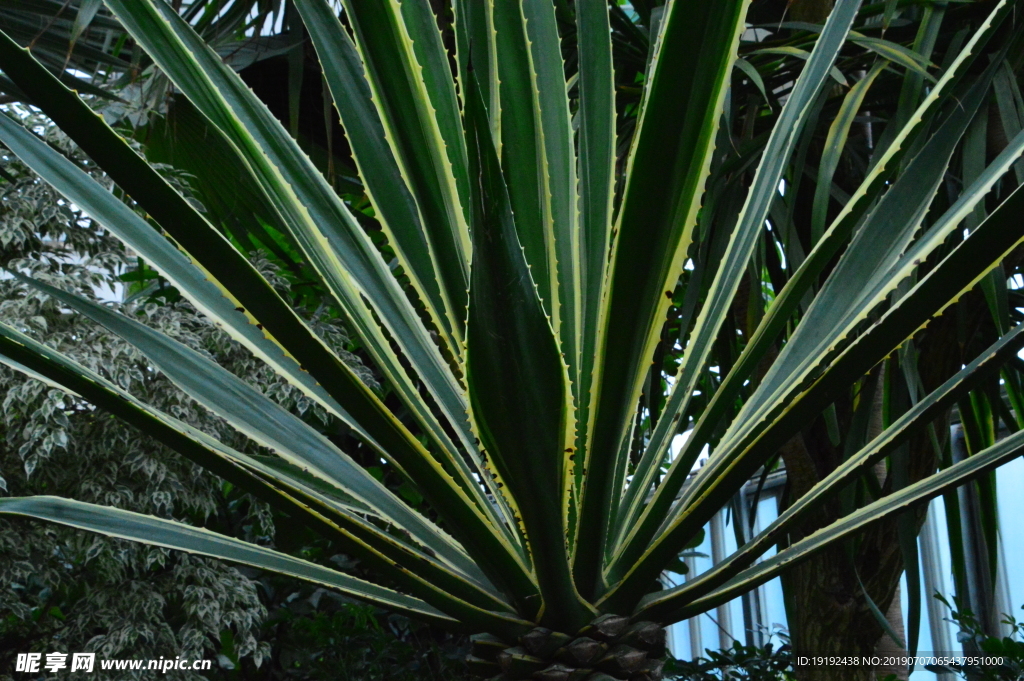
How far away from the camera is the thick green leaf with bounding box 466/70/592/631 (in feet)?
1.30

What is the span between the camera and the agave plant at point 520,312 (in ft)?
1.36

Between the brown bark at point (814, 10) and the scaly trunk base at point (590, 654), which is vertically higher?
the brown bark at point (814, 10)

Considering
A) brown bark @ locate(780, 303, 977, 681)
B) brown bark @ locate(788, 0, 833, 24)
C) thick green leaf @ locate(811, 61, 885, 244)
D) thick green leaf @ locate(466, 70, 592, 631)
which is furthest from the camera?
brown bark @ locate(788, 0, 833, 24)

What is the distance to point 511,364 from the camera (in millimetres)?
418

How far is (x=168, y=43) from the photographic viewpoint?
69 cm

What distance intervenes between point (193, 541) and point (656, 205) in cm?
38

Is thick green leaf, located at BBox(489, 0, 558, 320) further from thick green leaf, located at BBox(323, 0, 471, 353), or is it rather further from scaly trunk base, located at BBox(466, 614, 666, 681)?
scaly trunk base, located at BBox(466, 614, 666, 681)

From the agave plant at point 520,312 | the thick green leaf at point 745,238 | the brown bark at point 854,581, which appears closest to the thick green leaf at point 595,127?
the agave plant at point 520,312

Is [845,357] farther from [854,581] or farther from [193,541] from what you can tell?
[854,581]

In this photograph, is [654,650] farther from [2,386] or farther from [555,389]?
[2,386]

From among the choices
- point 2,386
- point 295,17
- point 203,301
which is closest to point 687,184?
point 203,301

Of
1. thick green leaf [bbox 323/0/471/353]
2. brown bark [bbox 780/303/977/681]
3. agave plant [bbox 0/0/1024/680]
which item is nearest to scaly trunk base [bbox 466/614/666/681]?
agave plant [bbox 0/0/1024/680]

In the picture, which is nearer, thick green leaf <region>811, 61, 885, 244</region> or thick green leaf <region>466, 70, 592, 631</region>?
thick green leaf <region>466, 70, 592, 631</region>

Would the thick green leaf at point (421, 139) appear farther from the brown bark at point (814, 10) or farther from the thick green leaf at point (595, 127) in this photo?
the brown bark at point (814, 10)
